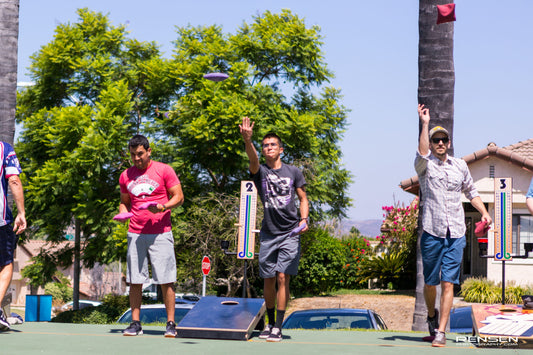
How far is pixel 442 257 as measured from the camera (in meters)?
6.54

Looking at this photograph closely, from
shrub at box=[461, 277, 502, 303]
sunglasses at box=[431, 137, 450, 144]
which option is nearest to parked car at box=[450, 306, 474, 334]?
sunglasses at box=[431, 137, 450, 144]

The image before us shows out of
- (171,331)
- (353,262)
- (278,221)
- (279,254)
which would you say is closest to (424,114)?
(278,221)

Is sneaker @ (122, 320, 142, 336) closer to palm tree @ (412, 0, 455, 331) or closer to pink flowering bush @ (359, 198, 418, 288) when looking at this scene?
palm tree @ (412, 0, 455, 331)

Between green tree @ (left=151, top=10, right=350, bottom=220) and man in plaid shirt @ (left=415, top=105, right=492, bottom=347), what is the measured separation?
64.2 ft

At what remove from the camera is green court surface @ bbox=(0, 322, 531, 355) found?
5680 mm

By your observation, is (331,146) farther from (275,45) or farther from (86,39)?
(86,39)

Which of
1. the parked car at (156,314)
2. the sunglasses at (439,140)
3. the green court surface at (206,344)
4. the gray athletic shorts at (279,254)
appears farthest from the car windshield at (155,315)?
the sunglasses at (439,140)

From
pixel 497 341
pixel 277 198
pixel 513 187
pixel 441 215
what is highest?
pixel 513 187

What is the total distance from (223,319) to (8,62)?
549 centimetres

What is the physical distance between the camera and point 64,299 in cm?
7025

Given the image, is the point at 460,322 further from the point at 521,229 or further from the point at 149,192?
the point at 521,229

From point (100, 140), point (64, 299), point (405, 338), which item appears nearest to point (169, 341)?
point (405, 338)

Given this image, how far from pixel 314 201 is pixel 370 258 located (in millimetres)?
4672

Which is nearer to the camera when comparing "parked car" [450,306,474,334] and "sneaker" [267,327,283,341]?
"sneaker" [267,327,283,341]
